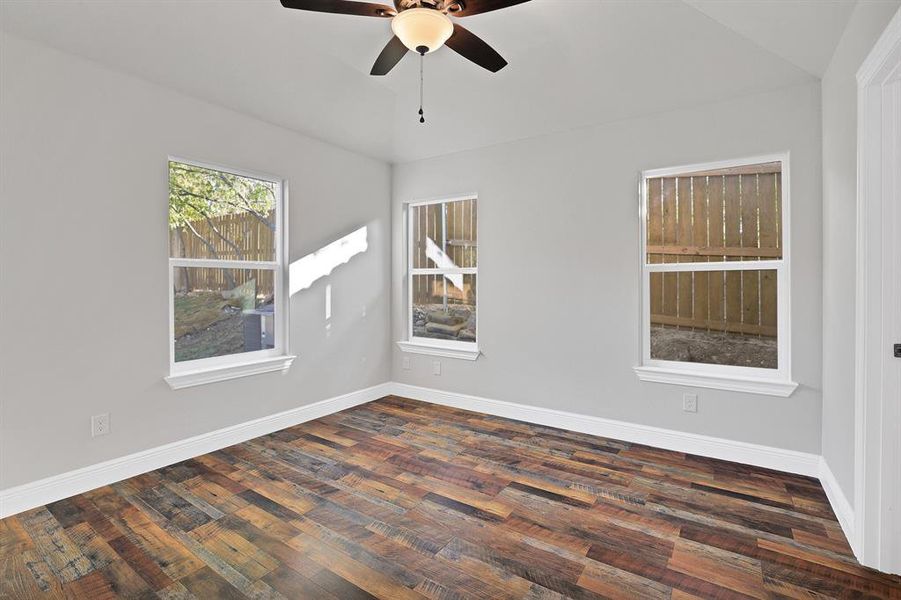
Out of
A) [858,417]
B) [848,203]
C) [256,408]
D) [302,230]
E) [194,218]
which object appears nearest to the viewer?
[858,417]

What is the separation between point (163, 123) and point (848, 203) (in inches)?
156

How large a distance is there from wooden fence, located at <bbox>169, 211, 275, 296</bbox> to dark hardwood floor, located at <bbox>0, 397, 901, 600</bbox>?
1.24 metres

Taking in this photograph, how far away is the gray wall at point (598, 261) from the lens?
2.90m

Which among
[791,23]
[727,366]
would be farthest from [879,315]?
[791,23]

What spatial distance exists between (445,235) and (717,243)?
2.40 m

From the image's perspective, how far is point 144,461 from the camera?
9.63 feet

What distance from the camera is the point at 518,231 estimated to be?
4.04m

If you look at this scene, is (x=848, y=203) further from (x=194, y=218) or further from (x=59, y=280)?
(x=59, y=280)

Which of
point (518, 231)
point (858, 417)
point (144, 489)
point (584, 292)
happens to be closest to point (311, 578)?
point (144, 489)

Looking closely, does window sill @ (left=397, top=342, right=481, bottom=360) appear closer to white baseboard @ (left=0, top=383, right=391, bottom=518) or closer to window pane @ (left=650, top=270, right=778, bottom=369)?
white baseboard @ (left=0, top=383, right=391, bottom=518)

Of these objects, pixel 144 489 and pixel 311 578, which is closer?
pixel 311 578

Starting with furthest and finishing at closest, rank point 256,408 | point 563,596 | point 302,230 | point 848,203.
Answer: point 302,230 < point 256,408 < point 848,203 < point 563,596

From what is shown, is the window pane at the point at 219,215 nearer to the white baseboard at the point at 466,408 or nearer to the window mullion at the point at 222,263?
the window mullion at the point at 222,263

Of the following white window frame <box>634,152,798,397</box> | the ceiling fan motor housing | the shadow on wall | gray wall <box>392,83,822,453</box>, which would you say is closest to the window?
gray wall <box>392,83,822,453</box>
